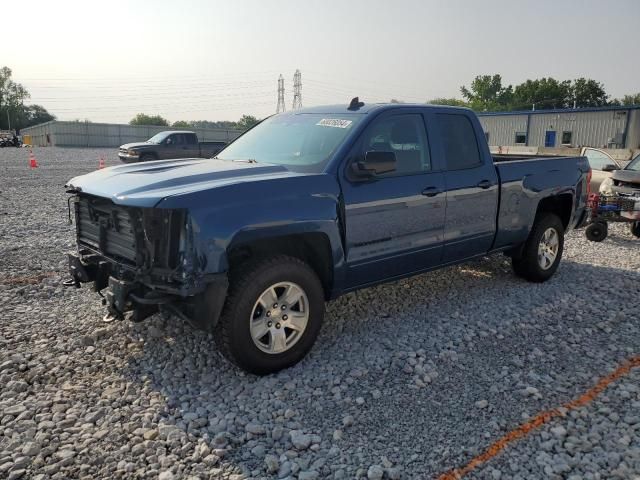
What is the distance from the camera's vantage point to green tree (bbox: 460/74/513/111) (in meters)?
93.0

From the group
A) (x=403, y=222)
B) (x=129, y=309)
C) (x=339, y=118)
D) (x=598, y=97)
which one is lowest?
(x=129, y=309)

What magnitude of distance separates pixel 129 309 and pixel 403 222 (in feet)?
7.53

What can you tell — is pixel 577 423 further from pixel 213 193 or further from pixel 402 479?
pixel 213 193

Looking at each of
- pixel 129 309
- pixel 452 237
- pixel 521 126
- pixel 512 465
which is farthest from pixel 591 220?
pixel 521 126

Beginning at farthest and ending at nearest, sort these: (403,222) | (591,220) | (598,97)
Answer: (598,97), (591,220), (403,222)

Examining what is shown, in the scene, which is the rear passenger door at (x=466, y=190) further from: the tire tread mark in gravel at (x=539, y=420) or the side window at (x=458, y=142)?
the tire tread mark in gravel at (x=539, y=420)

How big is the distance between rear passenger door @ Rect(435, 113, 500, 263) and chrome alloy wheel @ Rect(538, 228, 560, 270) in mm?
1003

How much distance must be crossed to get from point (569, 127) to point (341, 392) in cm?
3952

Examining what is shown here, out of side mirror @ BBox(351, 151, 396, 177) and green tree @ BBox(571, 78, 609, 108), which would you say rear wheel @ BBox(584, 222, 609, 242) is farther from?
green tree @ BBox(571, 78, 609, 108)

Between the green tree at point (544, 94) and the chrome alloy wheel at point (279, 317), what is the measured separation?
325 feet

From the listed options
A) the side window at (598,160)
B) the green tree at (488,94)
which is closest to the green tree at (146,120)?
the green tree at (488,94)

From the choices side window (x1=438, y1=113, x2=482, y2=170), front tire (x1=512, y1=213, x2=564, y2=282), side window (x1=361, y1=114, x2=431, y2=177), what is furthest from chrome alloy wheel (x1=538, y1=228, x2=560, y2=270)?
side window (x1=361, y1=114, x2=431, y2=177)

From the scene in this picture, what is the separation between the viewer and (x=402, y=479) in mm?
2717

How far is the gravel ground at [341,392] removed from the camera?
2861mm
